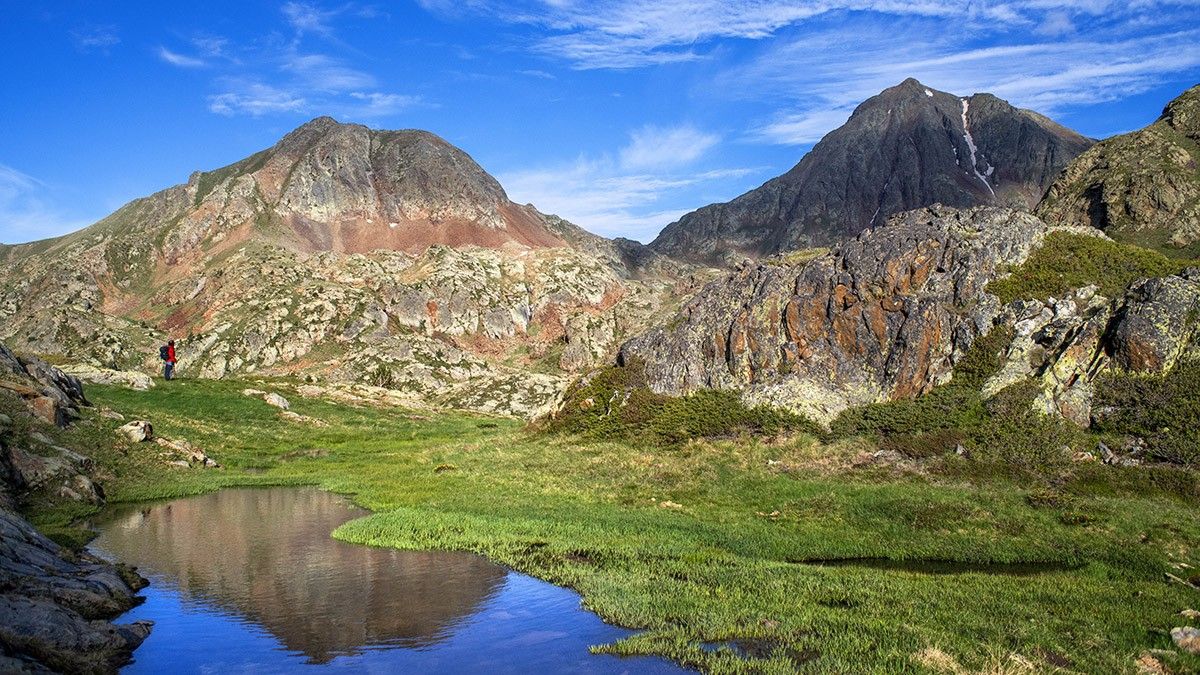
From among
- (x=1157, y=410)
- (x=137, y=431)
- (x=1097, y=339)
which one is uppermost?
(x=1097, y=339)

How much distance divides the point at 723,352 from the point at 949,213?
24435 millimetres

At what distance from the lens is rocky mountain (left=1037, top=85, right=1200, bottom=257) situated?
79875 millimetres

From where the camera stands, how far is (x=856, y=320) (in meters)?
55.7

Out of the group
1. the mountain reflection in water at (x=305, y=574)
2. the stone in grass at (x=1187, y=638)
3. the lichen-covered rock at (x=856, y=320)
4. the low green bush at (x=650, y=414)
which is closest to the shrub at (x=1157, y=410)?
the lichen-covered rock at (x=856, y=320)

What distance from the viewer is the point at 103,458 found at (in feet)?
167

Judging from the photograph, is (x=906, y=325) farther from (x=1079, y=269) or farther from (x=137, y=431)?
(x=137, y=431)

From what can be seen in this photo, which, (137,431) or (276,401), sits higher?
(137,431)

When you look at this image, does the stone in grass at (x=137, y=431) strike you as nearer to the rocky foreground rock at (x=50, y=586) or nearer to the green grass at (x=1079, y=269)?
the rocky foreground rock at (x=50, y=586)

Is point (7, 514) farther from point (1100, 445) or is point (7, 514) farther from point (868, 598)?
point (1100, 445)

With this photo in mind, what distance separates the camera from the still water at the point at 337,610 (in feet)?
64.6

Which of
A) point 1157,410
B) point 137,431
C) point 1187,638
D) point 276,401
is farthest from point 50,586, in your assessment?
point 276,401

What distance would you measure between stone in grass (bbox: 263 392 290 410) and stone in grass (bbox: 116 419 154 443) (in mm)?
34626

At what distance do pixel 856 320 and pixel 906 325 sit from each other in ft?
12.8

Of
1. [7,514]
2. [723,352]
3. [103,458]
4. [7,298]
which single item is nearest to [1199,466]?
[723,352]
